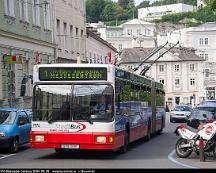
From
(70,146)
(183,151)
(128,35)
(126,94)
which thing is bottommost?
(183,151)

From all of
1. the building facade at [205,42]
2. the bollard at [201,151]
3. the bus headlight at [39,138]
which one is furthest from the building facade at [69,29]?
the building facade at [205,42]

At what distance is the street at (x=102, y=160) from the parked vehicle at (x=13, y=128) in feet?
1.15

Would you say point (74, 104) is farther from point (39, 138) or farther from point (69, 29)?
point (69, 29)

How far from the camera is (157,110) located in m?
28.8

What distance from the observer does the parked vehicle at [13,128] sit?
761 inches

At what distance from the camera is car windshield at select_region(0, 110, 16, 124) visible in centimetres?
2034

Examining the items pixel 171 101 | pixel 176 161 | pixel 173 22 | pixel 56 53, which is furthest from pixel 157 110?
pixel 173 22

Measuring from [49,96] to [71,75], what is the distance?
2.80ft

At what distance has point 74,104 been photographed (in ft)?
54.1

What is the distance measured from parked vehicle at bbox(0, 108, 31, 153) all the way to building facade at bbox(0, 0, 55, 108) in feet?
31.9

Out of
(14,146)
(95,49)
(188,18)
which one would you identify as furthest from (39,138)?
(188,18)

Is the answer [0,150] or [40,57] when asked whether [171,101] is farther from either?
[0,150]

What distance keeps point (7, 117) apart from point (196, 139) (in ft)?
22.9

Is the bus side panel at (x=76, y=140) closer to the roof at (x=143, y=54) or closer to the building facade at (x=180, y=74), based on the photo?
the building facade at (x=180, y=74)
